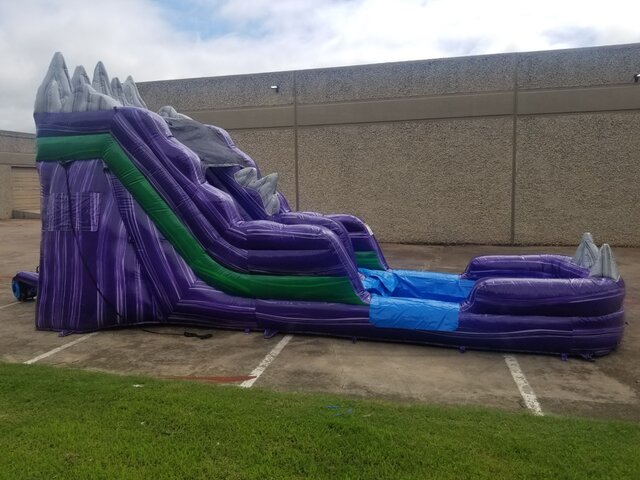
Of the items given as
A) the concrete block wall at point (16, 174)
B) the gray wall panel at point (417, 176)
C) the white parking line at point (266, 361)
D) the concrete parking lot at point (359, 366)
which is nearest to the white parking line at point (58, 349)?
the concrete parking lot at point (359, 366)

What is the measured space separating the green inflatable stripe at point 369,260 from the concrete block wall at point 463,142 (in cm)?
628

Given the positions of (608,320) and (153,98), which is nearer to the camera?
(608,320)

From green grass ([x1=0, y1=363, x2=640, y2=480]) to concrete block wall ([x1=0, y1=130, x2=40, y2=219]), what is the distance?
2131cm

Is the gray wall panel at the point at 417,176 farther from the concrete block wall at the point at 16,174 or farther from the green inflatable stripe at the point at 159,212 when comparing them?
the concrete block wall at the point at 16,174

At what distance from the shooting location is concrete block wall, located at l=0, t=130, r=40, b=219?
71.9 feet

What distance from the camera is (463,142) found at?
13.1 metres

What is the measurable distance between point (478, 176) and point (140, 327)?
31.6 feet

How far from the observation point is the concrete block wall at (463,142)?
1236 centimetres

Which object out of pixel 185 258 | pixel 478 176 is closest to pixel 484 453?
pixel 185 258

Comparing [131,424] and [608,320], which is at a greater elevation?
[608,320]

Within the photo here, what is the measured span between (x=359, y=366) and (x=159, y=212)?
2.62 metres

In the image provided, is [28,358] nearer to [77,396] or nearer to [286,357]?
[77,396]

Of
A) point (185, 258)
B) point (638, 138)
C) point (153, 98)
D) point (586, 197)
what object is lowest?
point (185, 258)

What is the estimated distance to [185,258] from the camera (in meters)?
5.60
